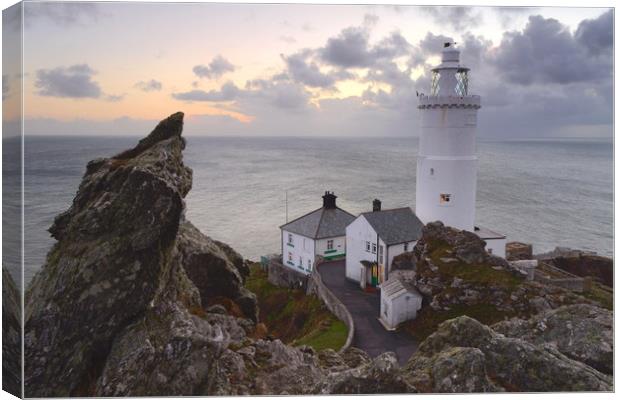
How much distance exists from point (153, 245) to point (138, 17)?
13.2 ft

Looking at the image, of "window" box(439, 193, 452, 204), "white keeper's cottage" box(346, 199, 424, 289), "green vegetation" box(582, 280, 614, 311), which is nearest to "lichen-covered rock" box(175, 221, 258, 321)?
"white keeper's cottage" box(346, 199, 424, 289)

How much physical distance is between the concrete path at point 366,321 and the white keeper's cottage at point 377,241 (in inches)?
28.0

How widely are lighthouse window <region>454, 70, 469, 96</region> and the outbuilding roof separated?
7.78 meters

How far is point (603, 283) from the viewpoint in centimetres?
1811

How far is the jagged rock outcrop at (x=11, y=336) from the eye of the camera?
687cm

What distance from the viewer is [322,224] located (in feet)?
79.2

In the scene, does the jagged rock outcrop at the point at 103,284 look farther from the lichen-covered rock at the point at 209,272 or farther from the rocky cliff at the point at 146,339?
the lichen-covered rock at the point at 209,272

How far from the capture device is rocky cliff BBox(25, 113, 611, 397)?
662 cm

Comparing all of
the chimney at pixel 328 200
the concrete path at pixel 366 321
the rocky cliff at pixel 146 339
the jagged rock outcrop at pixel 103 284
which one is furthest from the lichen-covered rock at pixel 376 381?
the chimney at pixel 328 200

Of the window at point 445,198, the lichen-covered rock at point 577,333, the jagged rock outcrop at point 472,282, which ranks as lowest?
the jagged rock outcrop at point 472,282

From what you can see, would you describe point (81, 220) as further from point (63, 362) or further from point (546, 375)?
point (546, 375)

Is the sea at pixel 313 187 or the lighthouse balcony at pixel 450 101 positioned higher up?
the lighthouse balcony at pixel 450 101

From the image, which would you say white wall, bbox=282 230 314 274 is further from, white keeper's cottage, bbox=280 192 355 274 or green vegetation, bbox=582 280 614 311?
green vegetation, bbox=582 280 614 311

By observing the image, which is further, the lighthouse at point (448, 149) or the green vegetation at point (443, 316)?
the lighthouse at point (448, 149)
